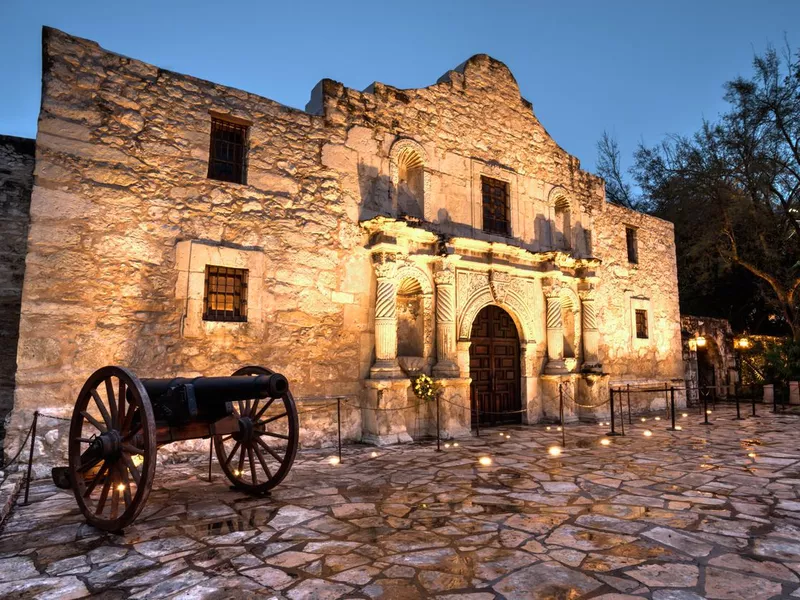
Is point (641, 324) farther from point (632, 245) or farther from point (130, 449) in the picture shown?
point (130, 449)

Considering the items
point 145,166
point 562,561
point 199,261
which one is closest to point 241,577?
point 562,561

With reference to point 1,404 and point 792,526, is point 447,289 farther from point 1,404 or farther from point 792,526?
point 1,404

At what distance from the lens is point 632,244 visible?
1402cm

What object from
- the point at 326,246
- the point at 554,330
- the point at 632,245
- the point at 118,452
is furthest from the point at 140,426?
the point at 632,245

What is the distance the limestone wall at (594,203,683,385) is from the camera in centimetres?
1264

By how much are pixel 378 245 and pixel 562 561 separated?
19.8 ft

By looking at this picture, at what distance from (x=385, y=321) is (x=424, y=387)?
1.38 meters

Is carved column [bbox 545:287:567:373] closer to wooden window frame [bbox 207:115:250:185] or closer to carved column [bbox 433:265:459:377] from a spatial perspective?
carved column [bbox 433:265:459:377]

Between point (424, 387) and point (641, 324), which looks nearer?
point (424, 387)

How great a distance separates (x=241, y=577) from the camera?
10.1ft

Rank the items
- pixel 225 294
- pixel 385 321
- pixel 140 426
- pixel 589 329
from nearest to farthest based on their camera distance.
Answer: pixel 140 426 → pixel 225 294 → pixel 385 321 → pixel 589 329

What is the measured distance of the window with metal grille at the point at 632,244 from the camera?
13.8 metres

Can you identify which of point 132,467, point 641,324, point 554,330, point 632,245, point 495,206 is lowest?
point 132,467

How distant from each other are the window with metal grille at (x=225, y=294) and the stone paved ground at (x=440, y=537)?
223 cm
